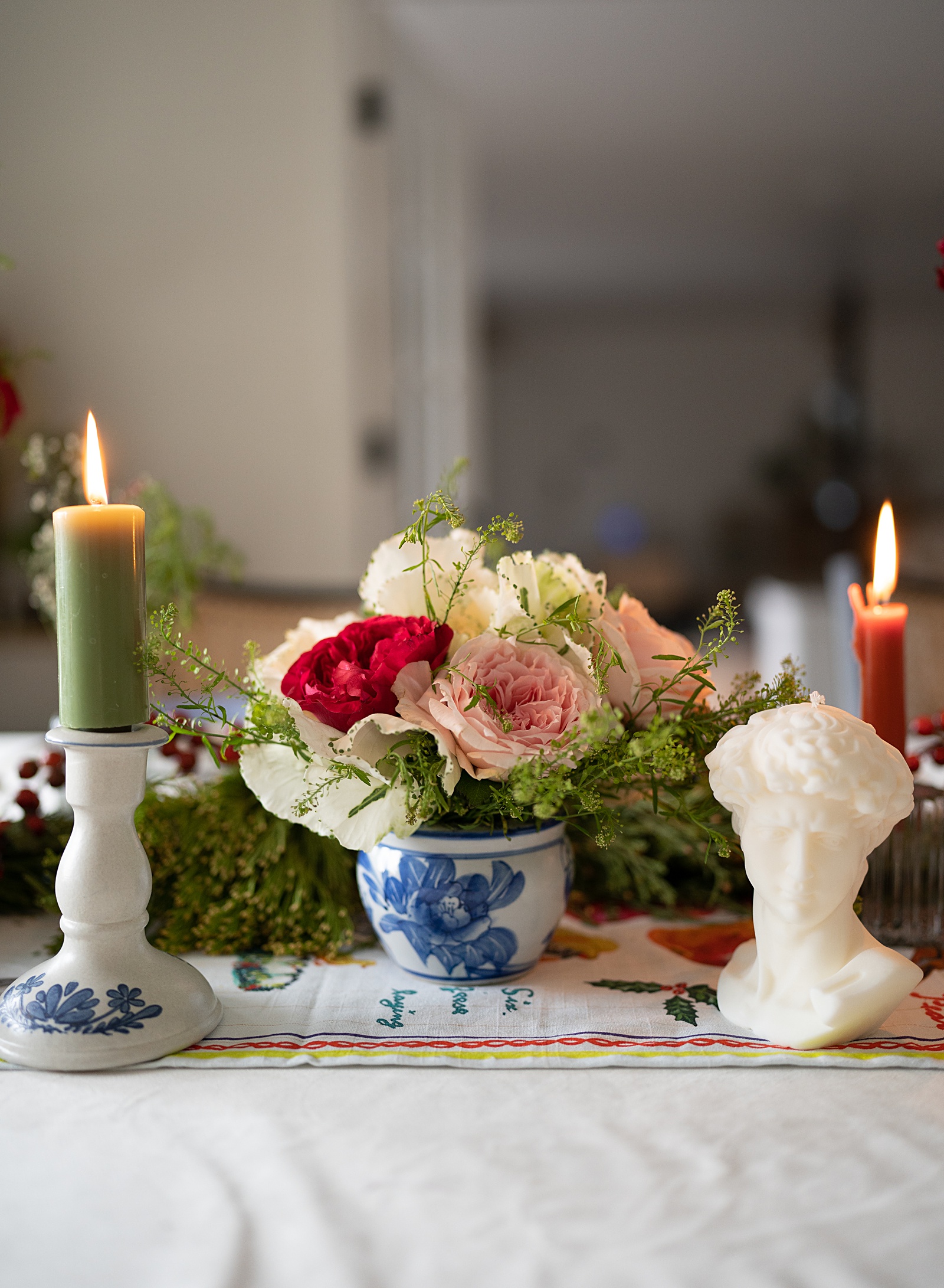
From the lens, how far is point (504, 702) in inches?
22.4

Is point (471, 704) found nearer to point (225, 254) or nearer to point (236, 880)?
point (236, 880)

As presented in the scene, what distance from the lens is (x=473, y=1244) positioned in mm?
390

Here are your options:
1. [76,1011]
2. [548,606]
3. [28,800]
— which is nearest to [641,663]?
[548,606]

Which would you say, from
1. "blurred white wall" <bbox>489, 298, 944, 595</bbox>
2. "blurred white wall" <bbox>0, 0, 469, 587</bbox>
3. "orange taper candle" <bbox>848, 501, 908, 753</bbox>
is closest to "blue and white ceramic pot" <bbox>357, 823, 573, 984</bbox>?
"orange taper candle" <bbox>848, 501, 908, 753</bbox>

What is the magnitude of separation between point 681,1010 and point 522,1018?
10 centimetres

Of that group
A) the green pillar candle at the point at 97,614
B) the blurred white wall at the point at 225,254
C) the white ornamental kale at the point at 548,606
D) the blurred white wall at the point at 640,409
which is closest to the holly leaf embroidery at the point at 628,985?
the white ornamental kale at the point at 548,606

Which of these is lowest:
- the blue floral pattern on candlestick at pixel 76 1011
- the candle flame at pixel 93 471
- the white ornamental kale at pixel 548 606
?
the blue floral pattern on candlestick at pixel 76 1011

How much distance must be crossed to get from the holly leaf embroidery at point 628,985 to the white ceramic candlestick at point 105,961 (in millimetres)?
245

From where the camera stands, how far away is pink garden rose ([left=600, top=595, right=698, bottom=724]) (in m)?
0.62

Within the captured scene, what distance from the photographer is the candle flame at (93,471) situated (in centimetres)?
57

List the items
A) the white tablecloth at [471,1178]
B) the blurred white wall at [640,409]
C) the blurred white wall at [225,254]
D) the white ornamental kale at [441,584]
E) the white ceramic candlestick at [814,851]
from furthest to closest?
the blurred white wall at [640,409] → the blurred white wall at [225,254] → the white ornamental kale at [441,584] → the white ceramic candlestick at [814,851] → the white tablecloth at [471,1178]

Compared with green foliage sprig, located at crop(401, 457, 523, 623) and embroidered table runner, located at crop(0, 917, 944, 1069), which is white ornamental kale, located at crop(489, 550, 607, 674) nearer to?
green foliage sprig, located at crop(401, 457, 523, 623)

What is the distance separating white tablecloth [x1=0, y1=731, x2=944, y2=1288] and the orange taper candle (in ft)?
0.77

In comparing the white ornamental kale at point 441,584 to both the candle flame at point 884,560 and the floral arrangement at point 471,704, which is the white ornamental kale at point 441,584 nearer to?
the floral arrangement at point 471,704
